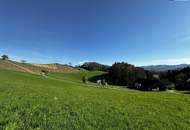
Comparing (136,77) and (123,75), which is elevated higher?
(123,75)

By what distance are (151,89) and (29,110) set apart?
6967 centimetres

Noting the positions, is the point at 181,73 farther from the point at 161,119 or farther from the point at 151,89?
the point at 161,119

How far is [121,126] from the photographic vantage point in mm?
8156

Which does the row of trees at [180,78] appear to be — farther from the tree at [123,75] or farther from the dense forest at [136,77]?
the tree at [123,75]

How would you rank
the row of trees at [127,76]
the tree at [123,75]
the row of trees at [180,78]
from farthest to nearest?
the tree at [123,75] < the row of trees at [180,78] < the row of trees at [127,76]

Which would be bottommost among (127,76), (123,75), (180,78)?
(180,78)

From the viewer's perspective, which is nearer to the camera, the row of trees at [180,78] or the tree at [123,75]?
the row of trees at [180,78]

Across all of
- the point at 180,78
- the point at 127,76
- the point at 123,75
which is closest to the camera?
the point at 127,76

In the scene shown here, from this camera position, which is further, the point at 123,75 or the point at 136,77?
the point at 136,77

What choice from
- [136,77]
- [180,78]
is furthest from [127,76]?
[180,78]

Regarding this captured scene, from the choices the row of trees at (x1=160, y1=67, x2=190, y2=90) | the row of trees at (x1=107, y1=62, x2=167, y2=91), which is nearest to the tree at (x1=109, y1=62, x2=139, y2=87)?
the row of trees at (x1=107, y1=62, x2=167, y2=91)

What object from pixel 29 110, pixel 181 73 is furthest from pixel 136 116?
pixel 181 73

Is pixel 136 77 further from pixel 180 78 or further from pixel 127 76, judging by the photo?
pixel 180 78

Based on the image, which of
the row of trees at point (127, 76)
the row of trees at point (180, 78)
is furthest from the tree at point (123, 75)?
the row of trees at point (180, 78)
